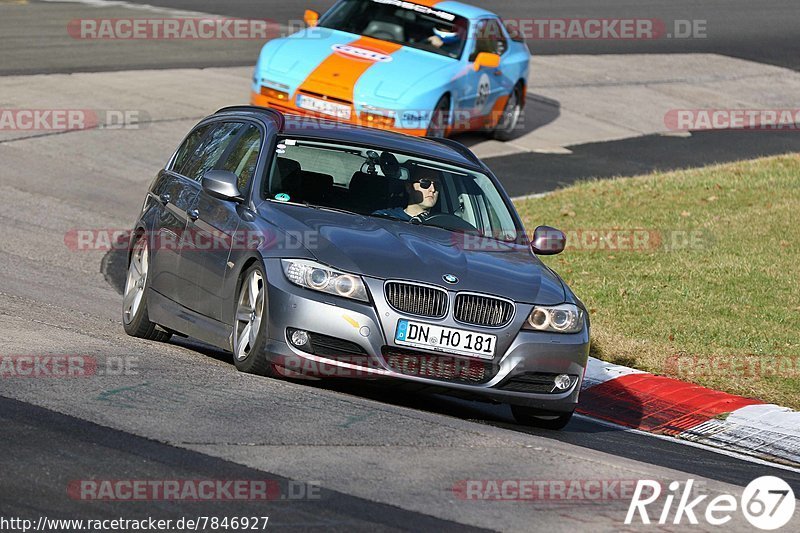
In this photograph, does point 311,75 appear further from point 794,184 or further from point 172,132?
point 794,184

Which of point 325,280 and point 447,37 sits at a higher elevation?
point 325,280

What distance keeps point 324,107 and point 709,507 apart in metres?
11.0

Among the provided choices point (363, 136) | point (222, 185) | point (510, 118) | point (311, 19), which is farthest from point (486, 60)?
point (222, 185)

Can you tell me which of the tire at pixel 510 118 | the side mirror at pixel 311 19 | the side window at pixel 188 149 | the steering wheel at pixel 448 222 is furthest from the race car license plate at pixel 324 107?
the steering wheel at pixel 448 222

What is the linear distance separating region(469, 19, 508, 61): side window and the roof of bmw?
8785 mm

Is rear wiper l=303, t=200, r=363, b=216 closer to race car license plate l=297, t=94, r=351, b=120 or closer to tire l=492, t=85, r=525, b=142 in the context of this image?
race car license plate l=297, t=94, r=351, b=120

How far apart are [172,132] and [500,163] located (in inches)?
165

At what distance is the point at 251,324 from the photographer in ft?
26.6

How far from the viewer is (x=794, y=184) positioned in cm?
1717

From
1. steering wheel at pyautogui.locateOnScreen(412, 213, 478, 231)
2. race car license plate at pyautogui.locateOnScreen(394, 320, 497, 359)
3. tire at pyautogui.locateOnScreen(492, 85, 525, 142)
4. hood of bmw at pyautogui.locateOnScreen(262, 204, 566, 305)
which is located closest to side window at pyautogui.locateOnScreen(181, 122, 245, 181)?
hood of bmw at pyautogui.locateOnScreen(262, 204, 566, 305)

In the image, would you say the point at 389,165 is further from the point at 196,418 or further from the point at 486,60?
the point at 486,60

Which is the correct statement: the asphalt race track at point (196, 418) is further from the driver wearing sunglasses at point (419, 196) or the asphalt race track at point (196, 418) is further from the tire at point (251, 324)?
the driver wearing sunglasses at point (419, 196)

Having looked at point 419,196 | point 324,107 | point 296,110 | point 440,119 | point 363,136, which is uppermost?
point 363,136

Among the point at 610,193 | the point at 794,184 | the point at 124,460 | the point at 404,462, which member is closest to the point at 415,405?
the point at 404,462
